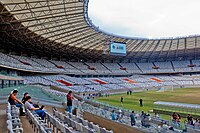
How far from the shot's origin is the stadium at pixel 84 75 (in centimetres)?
1183

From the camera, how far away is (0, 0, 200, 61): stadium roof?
29328mm

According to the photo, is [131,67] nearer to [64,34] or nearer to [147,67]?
[147,67]

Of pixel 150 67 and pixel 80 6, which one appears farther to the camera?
pixel 150 67

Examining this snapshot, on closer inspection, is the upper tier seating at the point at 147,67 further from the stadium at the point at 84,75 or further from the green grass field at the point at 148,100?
the green grass field at the point at 148,100

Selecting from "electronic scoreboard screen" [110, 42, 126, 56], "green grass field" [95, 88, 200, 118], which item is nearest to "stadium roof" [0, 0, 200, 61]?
"electronic scoreboard screen" [110, 42, 126, 56]

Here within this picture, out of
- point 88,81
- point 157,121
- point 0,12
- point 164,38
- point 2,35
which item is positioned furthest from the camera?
point 88,81

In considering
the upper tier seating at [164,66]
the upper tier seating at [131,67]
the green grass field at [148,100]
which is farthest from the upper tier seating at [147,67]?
the green grass field at [148,100]

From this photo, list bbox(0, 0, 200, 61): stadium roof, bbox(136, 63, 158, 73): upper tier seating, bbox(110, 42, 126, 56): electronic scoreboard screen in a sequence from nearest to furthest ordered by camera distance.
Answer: bbox(0, 0, 200, 61): stadium roof → bbox(110, 42, 126, 56): electronic scoreboard screen → bbox(136, 63, 158, 73): upper tier seating

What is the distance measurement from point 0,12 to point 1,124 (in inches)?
830

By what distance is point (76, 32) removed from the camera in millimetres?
43781

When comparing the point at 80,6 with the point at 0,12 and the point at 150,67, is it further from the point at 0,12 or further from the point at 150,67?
the point at 150,67

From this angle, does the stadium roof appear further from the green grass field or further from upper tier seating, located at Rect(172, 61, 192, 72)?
the green grass field

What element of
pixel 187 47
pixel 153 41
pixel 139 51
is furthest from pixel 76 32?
pixel 187 47

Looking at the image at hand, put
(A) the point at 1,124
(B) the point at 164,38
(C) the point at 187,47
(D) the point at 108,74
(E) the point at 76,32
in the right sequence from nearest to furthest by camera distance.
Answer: (A) the point at 1,124, (E) the point at 76,32, (B) the point at 164,38, (C) the point at 187,47, (D) the point at 108,74
